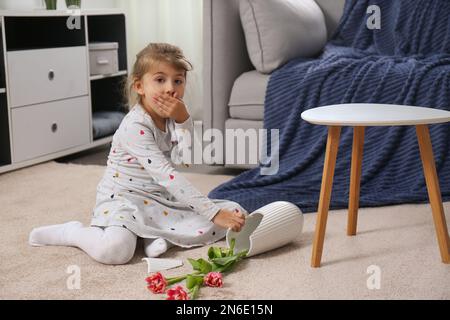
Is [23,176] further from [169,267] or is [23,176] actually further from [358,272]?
[358,272]

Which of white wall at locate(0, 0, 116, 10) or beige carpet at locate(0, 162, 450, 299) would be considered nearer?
beige carpet at locate(0, 162, 450, 299)

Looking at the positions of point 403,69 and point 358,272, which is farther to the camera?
point 403,69

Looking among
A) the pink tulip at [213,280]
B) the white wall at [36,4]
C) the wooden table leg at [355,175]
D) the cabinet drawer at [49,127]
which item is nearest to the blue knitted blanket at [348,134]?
the wooden table leg at [355,175]

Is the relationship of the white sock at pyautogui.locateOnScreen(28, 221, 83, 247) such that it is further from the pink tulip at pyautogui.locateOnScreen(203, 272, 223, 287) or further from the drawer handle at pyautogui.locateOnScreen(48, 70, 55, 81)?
the drawer handle at pyautogui.locateOnScreen(48, 70, 55, 81)

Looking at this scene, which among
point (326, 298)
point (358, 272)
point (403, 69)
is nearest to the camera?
point (326, 298)

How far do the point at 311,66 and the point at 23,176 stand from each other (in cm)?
100

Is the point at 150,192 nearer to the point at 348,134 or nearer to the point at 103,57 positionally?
the point at 348,134

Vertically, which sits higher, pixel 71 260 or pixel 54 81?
pixel 54 81

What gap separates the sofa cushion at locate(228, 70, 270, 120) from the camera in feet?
7.45

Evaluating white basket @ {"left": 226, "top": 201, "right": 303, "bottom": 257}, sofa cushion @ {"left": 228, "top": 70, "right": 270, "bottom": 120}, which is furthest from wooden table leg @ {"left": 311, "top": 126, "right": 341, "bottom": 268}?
sofa cushion @ {"left": 228, "top": 70, "right": 270, "bottom": 120}

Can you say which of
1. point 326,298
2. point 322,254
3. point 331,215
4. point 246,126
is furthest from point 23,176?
point 326,298

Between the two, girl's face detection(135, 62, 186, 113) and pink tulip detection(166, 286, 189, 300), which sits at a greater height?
girl's face detection(135, 62, 186, 113)

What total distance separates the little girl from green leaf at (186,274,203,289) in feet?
0.60

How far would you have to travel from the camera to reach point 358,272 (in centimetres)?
138
